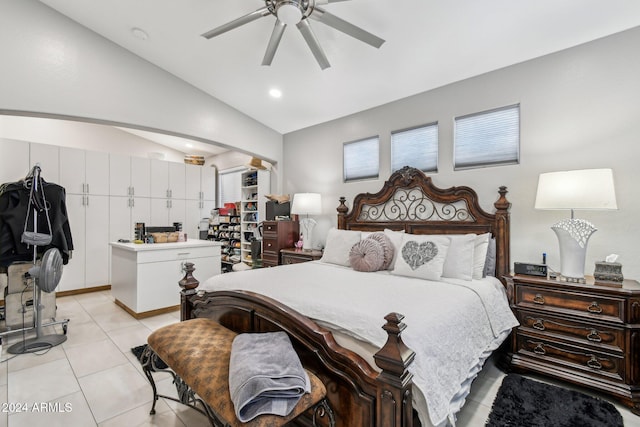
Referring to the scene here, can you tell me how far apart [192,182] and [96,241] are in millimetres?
2095

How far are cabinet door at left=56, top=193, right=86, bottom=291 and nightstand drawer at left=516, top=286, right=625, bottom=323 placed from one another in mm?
6240

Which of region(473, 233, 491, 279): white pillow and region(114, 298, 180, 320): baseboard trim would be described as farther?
region(114, 298, 180, 320): baseboard trim

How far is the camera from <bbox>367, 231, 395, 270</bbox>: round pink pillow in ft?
9.18

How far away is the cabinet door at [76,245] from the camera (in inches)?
183

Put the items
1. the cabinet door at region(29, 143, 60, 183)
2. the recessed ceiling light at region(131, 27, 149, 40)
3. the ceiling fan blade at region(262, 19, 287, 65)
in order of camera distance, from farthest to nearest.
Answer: the cabinet door at region(29, 143, 60, 183), the recessed ceiling light at region(131, 27, 149, 40), the ceiling fan blade at region(262, 19, 287, 65)

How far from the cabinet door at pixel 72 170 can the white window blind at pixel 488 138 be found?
19.2 ft

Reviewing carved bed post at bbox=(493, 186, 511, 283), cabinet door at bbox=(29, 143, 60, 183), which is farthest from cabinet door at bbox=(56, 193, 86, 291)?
carved bed post at bbox=(493, 186, 511, 283)

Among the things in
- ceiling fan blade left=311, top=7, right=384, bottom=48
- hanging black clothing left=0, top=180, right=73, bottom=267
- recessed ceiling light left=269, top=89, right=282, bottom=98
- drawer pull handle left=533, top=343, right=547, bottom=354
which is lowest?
drawer pull handle left=533, top=343, right=547, bottom=354

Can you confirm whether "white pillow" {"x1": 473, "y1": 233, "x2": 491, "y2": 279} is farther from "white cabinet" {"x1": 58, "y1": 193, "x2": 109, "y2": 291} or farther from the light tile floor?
"white cabinet" {"x1": 58, "y1": 193, "x2": 109, "y2": 291}

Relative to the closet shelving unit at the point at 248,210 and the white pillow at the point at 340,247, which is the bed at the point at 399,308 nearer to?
the white pillow at the point at 340,247

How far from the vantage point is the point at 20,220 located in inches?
111

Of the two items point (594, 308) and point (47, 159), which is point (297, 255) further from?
point (47, 159)

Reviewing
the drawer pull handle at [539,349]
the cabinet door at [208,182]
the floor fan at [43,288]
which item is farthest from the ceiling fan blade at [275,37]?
the cabinet door at [208,182]

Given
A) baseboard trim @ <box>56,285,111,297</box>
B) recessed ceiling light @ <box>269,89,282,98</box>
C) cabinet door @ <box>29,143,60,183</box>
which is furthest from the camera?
baseboard trim @ <box>56,285,111,297</box>
